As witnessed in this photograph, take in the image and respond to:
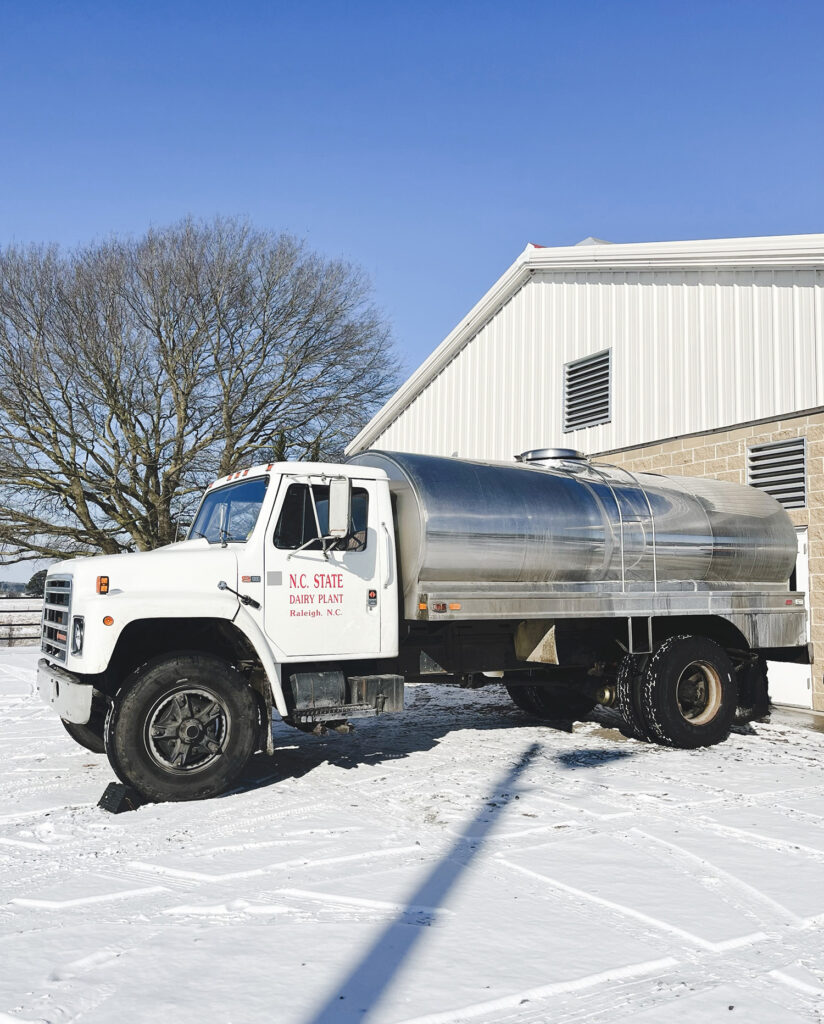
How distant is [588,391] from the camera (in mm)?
14031

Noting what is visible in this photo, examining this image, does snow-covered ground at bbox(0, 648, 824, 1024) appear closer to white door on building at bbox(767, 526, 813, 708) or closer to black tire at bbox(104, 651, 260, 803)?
black tire at bbox(104, 651, 260, 803)

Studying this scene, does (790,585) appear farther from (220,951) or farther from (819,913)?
(220,951)

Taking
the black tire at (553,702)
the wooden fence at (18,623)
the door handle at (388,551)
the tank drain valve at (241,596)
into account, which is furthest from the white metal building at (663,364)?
the wooden fence at (18,623)

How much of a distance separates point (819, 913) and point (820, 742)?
5521 millimetres

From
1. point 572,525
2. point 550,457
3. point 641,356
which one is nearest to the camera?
point 572,525

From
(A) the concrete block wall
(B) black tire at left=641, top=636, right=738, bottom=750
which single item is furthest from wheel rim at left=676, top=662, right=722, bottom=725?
(A) the concrete block wall

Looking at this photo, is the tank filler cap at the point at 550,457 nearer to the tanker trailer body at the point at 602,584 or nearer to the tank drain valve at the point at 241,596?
the tanker trailer body at the point at 602,584

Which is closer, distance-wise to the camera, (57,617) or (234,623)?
(234,623)

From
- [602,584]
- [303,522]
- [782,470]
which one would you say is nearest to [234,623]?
[303,522]

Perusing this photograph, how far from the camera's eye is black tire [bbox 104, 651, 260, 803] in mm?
6492

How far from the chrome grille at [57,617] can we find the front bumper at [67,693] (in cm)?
15

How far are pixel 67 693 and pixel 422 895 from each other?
3.42 meters

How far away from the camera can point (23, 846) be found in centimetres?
559

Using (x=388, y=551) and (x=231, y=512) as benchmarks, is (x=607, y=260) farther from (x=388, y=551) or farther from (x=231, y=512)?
(x=231, y=512)
